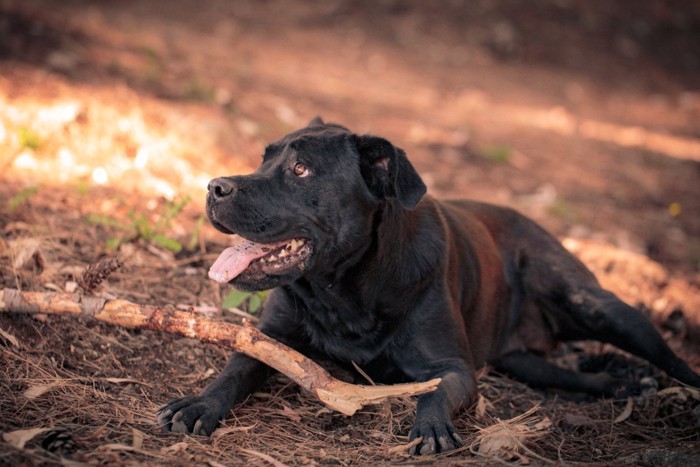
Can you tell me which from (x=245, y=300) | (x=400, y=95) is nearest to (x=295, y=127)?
(x=400, y=95)

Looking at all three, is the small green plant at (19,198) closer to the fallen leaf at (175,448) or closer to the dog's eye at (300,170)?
the dog's eye at (300,170)

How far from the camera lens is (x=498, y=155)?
8.98 m

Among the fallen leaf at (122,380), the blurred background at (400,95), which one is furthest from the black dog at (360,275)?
the blurred background at (400,95)

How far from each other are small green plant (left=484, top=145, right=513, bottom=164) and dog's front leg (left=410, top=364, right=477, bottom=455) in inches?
213

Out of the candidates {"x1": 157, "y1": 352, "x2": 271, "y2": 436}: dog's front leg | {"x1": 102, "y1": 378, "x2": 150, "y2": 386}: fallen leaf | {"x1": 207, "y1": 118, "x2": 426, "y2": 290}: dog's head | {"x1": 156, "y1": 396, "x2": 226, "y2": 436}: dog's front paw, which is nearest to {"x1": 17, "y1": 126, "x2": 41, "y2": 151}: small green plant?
{"x1": 207, "y1": 118, "x2": 426, "y2": 290}: dog's head

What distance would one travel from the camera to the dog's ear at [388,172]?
358cm

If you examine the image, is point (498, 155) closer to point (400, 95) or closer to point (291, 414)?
point (400, 95)

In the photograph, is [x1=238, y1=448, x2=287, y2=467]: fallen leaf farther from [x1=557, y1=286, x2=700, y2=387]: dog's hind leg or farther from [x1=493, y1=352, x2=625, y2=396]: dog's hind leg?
[x1=557, y1=286, x2=700, y2=387]: dog's hind leg

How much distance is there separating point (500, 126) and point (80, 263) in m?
7.51

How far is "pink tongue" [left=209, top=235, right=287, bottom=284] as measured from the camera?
11.7 feet

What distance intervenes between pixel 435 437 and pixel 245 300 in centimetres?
188

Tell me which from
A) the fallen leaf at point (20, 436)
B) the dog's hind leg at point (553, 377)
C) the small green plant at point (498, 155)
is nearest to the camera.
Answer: the fallen leaf at point (20, 436)

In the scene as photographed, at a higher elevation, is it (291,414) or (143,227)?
(143,227)

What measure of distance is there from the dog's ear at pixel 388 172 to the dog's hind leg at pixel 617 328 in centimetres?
189
